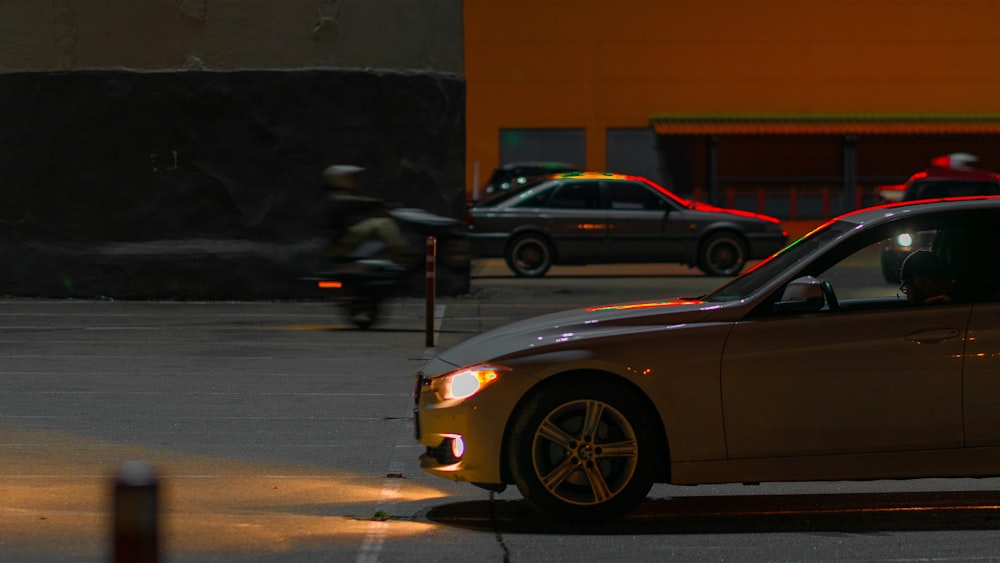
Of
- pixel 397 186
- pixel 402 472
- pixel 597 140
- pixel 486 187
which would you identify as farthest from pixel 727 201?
pixel 402 472

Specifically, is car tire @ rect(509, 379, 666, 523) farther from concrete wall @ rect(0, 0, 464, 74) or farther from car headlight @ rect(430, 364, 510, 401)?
concrete wall @ rect(0, 0, 464, 74)

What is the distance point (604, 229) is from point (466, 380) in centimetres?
1986

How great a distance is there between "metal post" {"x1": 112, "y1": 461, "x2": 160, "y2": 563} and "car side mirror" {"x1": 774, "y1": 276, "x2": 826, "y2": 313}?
15.0 ft

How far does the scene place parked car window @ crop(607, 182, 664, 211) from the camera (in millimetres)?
27906

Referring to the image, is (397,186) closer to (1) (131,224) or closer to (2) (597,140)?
(1) (131,224)

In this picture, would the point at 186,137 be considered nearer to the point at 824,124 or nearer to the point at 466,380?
the point at 466,380

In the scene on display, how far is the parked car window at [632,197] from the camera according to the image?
27906 mm

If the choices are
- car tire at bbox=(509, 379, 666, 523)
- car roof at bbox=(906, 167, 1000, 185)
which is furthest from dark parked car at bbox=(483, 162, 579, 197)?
car tire at bbox=(509, 379, 666, 523)

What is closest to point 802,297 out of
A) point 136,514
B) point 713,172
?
point 136,514

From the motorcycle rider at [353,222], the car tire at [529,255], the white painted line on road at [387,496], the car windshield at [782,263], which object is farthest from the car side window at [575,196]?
the car windshield at [782,263]

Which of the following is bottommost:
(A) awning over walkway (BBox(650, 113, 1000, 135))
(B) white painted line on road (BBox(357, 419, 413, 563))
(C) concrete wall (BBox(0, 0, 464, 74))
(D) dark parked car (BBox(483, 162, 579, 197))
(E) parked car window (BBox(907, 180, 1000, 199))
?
(B) white painted line on road (BBox(357, 419, 413, 563))

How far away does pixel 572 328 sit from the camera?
809 cm

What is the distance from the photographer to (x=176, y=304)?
22125mm

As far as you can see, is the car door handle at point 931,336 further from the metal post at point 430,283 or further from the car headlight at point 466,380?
the metal post at point 430,283
